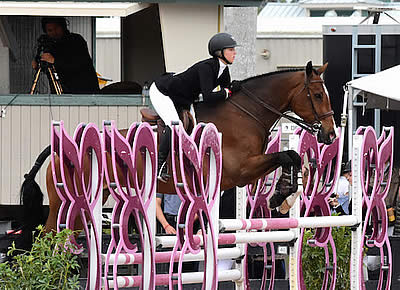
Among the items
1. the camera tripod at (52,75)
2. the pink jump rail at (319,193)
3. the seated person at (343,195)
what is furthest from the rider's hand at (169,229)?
the camera tripod at (52,75)

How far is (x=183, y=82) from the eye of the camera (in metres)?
7.74

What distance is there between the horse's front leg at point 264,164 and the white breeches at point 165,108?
61cm

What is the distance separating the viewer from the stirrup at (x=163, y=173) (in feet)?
25.2

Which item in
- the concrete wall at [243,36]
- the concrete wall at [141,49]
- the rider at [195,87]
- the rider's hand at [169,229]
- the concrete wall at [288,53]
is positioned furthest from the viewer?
the concrete wall at [288,53]

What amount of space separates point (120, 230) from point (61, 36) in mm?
4714

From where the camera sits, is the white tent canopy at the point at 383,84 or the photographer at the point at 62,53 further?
the photographer at the point at 62,53

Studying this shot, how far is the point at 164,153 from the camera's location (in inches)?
304

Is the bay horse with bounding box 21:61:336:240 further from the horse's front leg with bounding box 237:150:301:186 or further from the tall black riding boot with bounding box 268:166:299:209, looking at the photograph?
the tall black riding boot with bounding box 268:166:299:209

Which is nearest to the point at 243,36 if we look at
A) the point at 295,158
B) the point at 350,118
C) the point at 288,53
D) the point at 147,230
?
the point at 288,53

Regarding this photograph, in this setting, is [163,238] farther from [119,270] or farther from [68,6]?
[68,6]

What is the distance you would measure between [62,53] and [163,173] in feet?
10.2

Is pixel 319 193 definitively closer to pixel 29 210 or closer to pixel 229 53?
pixel 229 53

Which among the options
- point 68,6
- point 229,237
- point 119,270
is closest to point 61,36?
point 68,6

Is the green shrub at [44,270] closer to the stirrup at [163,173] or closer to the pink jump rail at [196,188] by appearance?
the pink jump rail at [196,188]
